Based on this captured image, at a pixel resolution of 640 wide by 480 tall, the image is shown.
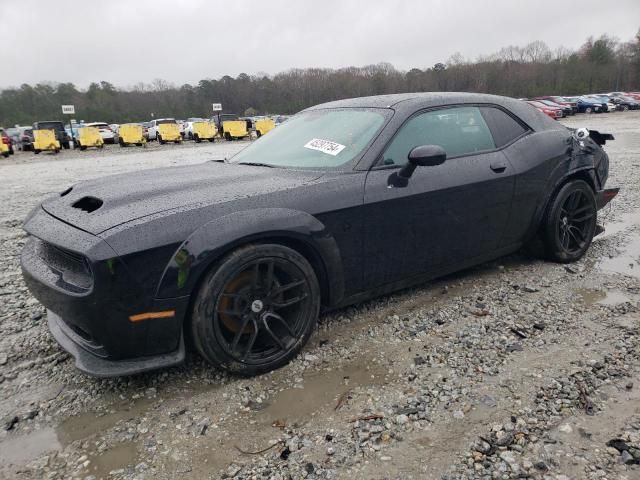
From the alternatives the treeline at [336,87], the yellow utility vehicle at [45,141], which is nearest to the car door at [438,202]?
the yellow utility vehicle at [45,141]

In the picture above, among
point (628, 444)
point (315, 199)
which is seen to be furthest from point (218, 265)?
point (628, 444)

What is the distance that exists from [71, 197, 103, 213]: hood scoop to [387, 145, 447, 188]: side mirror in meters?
1.71

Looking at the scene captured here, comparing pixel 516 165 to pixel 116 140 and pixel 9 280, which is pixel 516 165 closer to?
pixel 9 280

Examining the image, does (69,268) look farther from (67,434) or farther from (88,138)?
(88,138)

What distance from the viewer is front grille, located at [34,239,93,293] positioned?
225 centimetres

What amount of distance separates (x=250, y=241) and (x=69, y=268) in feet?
2.98

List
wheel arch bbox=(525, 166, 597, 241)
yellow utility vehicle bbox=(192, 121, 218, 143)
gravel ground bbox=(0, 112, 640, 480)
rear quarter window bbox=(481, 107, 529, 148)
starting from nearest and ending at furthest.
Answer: gravel ground bbox=(0, 112, 640, 480) → rear quarter window bbox=(481, 107, 529, 148) → wheel arch bbox=(525, 166, 597, 241) → yellow utility vehicle bbox=(192, 121, 218, 143)

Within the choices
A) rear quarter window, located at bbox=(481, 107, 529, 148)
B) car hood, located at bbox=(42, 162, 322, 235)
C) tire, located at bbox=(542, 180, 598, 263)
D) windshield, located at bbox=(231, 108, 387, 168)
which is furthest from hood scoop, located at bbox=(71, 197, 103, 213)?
tire, located at bbox=(542, 180, 598, 263)

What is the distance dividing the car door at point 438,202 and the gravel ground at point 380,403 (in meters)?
0.39

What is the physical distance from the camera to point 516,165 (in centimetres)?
369

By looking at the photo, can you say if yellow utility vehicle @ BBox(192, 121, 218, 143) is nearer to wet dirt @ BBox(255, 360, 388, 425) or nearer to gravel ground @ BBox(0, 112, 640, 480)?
gravel ground @ BBox(0, 112, 640, 480)

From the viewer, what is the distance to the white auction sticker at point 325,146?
3131 millimetres

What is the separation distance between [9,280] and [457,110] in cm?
407

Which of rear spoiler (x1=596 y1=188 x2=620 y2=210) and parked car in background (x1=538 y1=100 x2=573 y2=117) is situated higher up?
parked car in background (x1=538 y1=100 x2=573 y2=117)
